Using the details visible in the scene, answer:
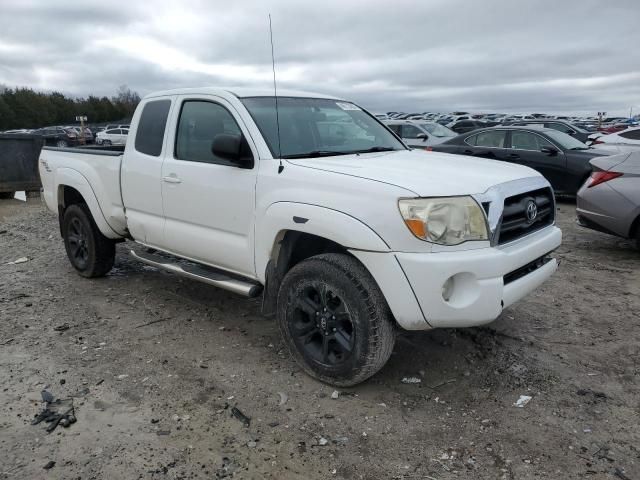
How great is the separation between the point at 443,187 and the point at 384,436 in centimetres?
142

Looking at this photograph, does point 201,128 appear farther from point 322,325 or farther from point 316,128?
point 322,325

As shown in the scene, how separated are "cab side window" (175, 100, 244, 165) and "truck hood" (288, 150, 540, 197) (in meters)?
0.79

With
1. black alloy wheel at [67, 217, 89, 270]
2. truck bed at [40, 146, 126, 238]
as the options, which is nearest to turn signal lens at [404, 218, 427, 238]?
truck bed at [40, 146, 126, 238]

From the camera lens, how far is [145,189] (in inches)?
189

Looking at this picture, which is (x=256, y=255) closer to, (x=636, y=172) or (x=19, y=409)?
(x=19, y=409)

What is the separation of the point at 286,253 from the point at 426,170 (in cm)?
107

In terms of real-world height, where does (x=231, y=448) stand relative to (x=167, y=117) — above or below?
below

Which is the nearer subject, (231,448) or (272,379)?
(231,448)

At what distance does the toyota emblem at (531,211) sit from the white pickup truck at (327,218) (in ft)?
0.05

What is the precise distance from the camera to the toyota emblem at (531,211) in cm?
356

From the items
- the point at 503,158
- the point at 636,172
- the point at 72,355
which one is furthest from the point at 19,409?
the point at 503,158

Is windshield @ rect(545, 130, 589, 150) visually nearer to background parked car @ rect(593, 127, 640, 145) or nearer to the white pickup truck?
background parked car @ rect(593, 127, 640, 145)

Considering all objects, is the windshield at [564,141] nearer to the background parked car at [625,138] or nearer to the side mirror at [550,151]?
the side mirror at [550,151]

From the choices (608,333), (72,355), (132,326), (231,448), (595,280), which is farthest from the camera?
(595,280)
